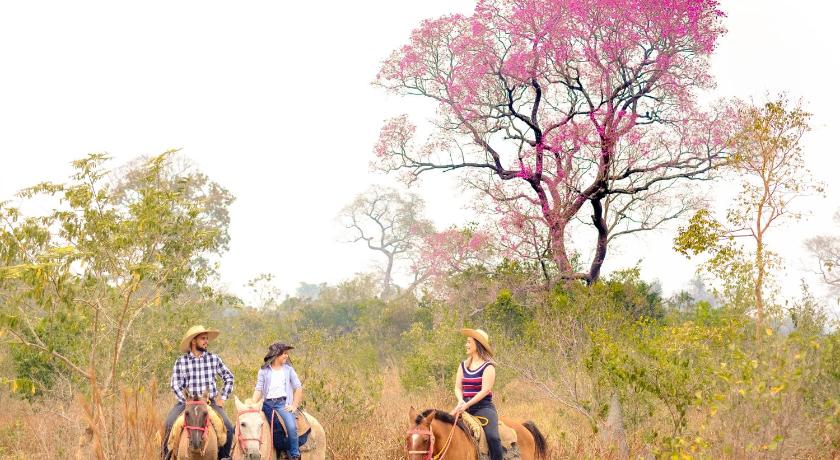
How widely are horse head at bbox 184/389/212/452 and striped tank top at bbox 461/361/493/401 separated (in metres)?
2.66

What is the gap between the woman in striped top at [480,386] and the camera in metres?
9.61

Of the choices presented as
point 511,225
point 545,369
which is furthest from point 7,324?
point 511,225

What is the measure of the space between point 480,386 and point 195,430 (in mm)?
2928

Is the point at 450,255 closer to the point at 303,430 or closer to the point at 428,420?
the point at 303,430

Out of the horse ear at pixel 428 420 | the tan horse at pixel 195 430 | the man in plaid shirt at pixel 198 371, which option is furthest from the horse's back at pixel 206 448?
the horse ear at pixel 428 420

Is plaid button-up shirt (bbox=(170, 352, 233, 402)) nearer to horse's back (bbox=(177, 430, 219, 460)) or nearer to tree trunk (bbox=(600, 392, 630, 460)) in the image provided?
horse's back (bbox=(177, 430, 219, 460))

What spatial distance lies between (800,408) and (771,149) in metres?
10.1

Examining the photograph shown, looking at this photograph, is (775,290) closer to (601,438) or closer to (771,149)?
(771,149)

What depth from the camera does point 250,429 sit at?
31.1 ft

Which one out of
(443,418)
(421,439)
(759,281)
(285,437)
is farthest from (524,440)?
(759,281)

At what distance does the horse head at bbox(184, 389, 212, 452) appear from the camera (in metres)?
9.34

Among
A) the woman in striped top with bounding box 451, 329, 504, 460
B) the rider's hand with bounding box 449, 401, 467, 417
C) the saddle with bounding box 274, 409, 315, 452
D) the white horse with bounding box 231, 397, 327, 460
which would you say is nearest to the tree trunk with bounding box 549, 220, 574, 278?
the saddle with bounding box 274, 409, 315, 452

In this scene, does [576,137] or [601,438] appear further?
[576,137]

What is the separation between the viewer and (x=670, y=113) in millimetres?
24859
